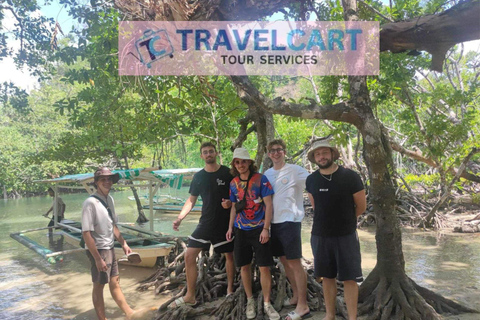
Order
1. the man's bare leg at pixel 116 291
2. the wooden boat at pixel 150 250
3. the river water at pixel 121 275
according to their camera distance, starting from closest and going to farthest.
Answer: the man's bare leg at pixel 116 291 < the river water at pixel 121 275 < the wooden boat at pixel 150 250

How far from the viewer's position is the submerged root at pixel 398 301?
11.4 feet

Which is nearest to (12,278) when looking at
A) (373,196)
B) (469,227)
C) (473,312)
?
(373,196)

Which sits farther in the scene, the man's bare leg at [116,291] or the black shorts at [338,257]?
the man's bare leg at [116,291]

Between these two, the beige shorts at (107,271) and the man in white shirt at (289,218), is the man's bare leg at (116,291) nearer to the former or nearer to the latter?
the beige shorts at (107,271)

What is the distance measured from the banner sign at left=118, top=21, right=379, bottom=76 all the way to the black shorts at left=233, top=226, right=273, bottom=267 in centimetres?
201

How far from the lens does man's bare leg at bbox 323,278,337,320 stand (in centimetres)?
336

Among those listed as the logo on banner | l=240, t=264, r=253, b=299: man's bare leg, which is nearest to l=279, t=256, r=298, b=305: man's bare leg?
l=240, t=264, r=253, b=299: man's bare leg

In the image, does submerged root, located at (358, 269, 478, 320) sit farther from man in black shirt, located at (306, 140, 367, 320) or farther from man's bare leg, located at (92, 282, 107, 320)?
man's bare leg, located at (92, 282, 107, 320)

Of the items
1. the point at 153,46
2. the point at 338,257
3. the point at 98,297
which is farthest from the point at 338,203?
the point at 153,46

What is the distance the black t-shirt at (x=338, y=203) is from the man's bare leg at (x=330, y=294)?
18.5 inches

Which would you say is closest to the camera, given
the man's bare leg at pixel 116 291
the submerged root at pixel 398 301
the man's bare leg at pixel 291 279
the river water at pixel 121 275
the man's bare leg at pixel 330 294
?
the man's bare leg at pixel 330 294

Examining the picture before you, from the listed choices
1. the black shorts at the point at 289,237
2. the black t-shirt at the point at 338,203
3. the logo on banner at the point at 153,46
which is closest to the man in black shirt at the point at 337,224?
the black t-shirt at the point at 338,203

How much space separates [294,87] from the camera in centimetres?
5262

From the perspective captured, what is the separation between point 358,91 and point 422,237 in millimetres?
6848
